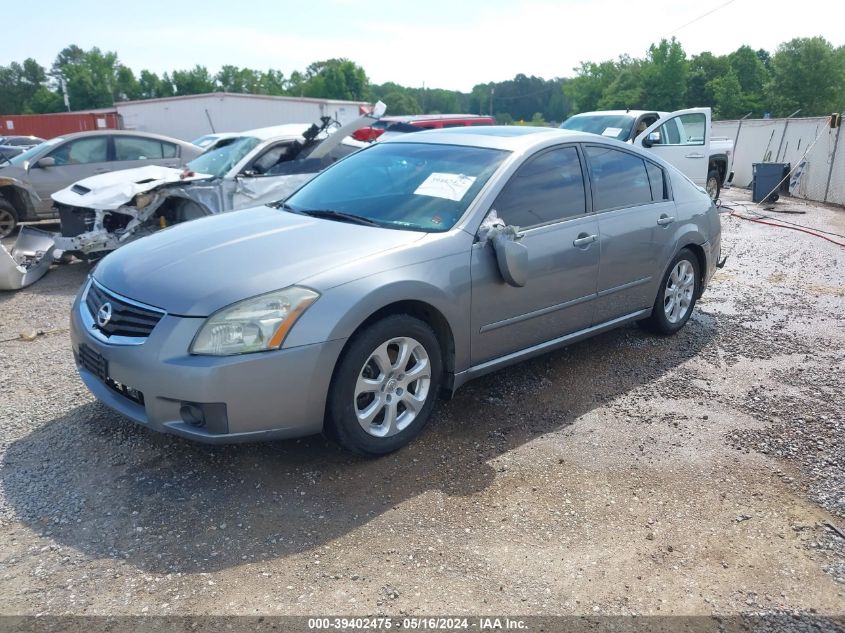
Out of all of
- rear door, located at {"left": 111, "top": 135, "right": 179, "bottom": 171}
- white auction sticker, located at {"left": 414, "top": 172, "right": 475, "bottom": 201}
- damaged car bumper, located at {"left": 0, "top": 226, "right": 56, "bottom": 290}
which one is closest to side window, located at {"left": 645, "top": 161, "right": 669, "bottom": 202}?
white auction sticker, located at {"left": 414, "top": 172, "right": 475, "bottom": 201}

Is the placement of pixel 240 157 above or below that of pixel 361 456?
above

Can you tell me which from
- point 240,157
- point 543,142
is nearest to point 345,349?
point 543,142

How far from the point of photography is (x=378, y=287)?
328 centimetres

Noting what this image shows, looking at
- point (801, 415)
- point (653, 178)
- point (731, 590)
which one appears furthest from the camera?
point (653, 178)

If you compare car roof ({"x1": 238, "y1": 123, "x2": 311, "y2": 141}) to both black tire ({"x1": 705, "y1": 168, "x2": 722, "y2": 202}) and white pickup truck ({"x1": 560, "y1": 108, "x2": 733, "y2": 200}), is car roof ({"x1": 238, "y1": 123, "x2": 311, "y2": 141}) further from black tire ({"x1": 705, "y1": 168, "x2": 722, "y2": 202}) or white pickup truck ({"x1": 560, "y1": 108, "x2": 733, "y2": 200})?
black tire ({"x1": 705, "y1": 168, "x2": 722, "y2": 202})

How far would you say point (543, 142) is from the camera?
437 centimetres

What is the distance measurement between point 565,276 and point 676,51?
75957 millimetres

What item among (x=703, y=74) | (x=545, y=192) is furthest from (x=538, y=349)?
(x=703, y=74)

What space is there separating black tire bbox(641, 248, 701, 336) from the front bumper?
3.14m

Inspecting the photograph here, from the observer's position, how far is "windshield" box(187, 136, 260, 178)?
8.23 metres

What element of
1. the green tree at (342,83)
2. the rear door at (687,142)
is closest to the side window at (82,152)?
the rear door at (687,142)

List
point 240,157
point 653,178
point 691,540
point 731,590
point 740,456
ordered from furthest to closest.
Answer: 1. point 240,157
2. point 653,178
3. point 740,456
4. point 691,540
5. point 731,590

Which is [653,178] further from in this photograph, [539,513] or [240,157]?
[240,157]

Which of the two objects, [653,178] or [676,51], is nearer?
[653,178]
